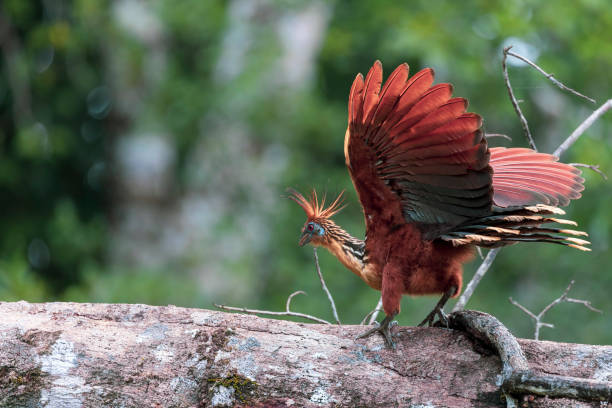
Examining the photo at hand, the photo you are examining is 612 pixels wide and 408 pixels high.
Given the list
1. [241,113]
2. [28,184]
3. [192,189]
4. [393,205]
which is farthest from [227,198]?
[393,205]

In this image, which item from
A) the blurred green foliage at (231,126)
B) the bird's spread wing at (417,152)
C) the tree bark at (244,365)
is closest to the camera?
the tree bark at (244,365)

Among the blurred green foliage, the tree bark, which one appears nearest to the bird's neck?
the tree bark

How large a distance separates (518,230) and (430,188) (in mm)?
347

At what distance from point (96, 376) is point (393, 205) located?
1232mm

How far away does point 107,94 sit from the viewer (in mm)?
8141

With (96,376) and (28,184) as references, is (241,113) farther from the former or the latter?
(96,376)

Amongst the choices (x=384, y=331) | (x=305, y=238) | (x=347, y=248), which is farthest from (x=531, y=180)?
(x=305, y=238)

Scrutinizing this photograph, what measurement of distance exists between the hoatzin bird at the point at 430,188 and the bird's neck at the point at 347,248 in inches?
0.4

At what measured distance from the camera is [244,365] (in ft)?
7.20

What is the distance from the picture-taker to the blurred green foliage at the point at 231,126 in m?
7.09

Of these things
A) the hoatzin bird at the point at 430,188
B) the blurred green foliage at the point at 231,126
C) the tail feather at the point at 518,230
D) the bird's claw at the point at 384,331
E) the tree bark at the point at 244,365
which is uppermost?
the blurred green foliage at the point at 231,126

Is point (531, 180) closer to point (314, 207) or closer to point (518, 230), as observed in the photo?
point (518, 230)

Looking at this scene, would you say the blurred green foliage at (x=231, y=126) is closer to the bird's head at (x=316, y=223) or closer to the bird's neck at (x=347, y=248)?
the bird's head at (x=316, y=223)

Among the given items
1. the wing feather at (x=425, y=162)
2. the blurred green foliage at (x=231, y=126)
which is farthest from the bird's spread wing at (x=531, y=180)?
the blurred green foliage at (x=231, y=126)
